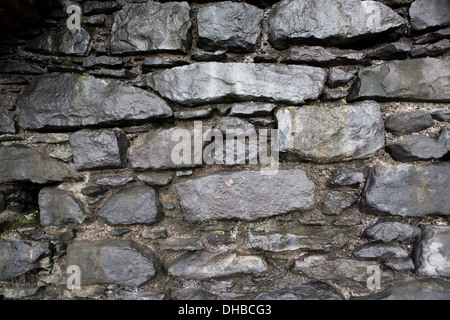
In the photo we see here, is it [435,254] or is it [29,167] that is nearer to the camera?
[435,254]

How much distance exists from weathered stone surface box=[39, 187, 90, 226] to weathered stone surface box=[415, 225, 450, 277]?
5.59ft

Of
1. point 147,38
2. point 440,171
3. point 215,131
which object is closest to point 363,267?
point 440,171

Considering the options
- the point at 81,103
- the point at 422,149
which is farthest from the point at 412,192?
the point at 81,103

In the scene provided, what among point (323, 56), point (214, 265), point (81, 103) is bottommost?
point (214, 265)

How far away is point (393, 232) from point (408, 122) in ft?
1.82

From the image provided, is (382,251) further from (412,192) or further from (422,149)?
(422,149)

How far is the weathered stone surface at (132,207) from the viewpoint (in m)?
1.33

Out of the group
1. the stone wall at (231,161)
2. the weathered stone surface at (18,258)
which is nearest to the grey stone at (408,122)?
the stone wall at (231,161)

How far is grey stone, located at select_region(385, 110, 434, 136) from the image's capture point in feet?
4.27

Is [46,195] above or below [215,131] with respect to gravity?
below

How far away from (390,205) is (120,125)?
1440 mm

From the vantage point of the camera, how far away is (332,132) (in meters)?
1.30

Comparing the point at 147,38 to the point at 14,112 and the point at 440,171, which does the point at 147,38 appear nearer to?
the point at 14,112

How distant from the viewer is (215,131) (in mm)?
1329
